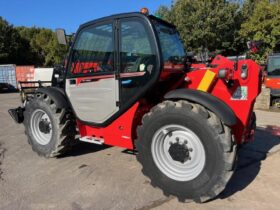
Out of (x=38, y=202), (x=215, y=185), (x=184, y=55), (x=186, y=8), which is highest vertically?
(x=186, y=8)

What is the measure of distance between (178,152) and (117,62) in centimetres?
153

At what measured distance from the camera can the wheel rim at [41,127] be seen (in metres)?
5.59

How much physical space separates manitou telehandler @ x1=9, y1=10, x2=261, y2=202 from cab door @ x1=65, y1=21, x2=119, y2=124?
1 cm

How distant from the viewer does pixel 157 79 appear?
162 inches

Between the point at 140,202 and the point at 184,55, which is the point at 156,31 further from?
the point at 140,202

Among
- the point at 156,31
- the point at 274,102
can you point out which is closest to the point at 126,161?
the point at 156,31

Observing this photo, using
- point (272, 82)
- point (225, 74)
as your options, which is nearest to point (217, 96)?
point (225, 74)

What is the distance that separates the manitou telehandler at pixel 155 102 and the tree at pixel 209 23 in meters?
21.7

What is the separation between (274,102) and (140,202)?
10.5 metres

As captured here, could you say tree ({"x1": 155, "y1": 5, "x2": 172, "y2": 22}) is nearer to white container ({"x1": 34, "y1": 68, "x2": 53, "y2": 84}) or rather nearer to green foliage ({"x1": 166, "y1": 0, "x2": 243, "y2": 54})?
green foliage ({"x1": 166, "y1": 0, "x2": 243, "y2": 54})

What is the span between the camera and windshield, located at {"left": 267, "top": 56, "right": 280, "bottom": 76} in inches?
517

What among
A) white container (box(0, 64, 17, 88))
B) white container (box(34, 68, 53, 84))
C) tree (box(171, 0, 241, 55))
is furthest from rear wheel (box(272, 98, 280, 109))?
white container (box(0, 64, 17, 88))

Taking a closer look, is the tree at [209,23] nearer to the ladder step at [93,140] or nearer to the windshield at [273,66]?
the windshield at [273,66]

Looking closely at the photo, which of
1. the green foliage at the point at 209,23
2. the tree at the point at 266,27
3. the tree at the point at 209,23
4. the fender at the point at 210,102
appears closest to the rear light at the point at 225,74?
the fender at the point at 210,102
